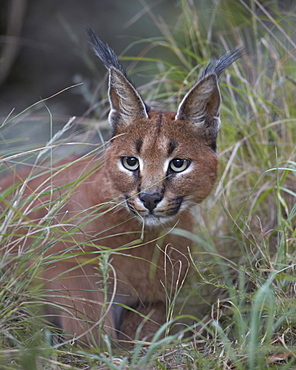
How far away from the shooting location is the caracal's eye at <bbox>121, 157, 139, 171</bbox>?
11.2ft

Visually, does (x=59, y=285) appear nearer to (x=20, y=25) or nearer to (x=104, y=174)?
(x=104, y=174)

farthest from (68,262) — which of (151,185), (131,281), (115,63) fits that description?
(115,63)

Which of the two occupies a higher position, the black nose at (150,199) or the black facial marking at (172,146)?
the black facial marking at (172,146)

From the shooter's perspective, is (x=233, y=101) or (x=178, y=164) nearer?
(x=178, y=164)

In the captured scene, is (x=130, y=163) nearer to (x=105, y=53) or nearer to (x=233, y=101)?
(x=105, y=53)

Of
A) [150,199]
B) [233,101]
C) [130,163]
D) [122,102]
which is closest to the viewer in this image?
[150,199]

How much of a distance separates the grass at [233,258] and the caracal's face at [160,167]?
0.24 meters

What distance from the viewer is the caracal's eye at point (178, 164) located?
3.38 metres

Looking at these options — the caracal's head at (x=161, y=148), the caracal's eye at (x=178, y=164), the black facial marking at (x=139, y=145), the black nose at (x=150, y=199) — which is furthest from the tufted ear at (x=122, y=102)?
the black nose at (x=150, y=199)

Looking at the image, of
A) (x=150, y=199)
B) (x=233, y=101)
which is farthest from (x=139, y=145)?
(x=233, y=101)

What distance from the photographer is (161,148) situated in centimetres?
335

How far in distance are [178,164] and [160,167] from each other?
5.5 inches

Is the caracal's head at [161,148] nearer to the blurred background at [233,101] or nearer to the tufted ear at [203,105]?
the tufted ear at [203,105]

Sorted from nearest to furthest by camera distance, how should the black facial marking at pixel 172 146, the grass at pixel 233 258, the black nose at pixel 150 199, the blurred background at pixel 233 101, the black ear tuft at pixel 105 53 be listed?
the grass at pixel 233 258
the black nose at pixel 150 199
the black facial marking at pixel 172 146
the black ear tuft at pixel 105 53
the blurred background at pixel 233 101
